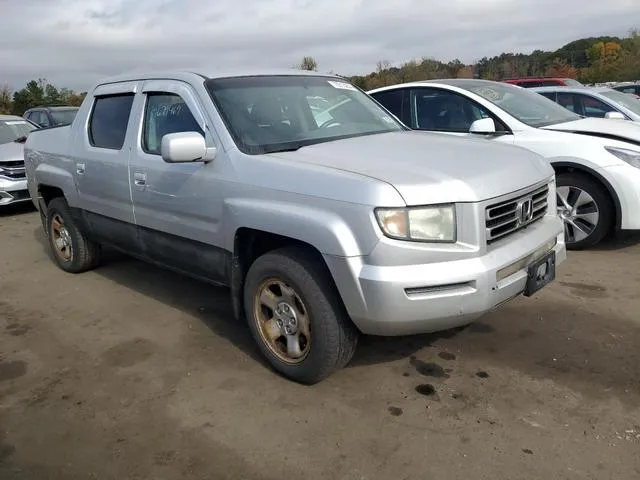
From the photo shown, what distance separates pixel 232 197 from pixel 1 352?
6.80 feet

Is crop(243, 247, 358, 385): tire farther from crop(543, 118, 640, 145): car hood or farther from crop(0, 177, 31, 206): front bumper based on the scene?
crop(0, 177, 31, 206): front bumper

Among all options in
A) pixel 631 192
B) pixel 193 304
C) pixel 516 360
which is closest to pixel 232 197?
Result: pixel 193 304

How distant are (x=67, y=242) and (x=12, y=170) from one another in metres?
4.14

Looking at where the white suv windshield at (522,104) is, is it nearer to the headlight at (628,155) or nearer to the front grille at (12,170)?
the headlight at (628,155)

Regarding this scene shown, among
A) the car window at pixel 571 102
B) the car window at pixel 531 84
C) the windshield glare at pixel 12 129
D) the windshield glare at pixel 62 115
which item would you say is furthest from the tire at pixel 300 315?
the windshield glare at pixel 62 115

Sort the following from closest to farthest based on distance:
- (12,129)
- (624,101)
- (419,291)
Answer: (419,291) → (624,101) → (12,129)

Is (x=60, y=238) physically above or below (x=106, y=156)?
below

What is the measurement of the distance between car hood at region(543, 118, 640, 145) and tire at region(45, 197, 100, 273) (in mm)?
4668

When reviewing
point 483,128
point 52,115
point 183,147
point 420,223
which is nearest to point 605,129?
point 483,128

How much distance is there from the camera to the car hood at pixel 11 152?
918 cm

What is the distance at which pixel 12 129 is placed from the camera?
10930 mm

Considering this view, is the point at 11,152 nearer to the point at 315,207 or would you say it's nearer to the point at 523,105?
the point at 523,105

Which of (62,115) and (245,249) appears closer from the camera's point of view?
(245,249)

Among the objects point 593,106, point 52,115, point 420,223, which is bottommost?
point 420,223
